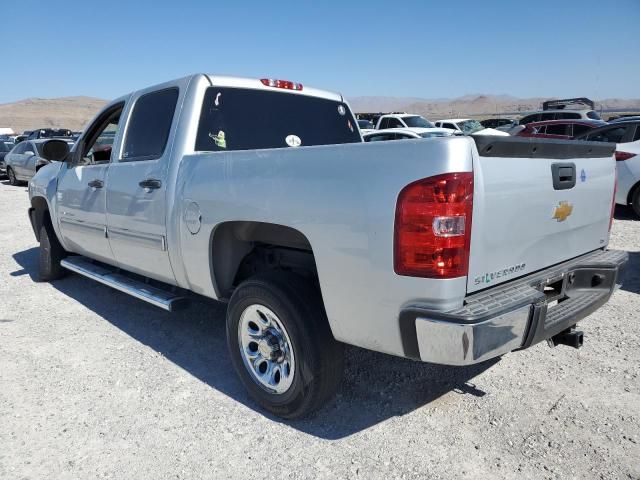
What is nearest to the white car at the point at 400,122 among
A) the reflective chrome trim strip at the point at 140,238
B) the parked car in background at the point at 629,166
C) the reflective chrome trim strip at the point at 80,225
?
the parked car in background at the point at 629,166

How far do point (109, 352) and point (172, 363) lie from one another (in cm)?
59

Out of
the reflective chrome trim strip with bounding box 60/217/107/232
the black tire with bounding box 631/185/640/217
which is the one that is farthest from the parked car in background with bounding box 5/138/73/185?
the black tire with bounding box 631/185/640/217

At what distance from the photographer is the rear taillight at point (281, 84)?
397 cm

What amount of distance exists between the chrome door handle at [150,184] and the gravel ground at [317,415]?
131cm

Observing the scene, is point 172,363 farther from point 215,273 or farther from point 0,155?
point 0,155

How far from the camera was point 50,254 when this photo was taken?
5.64 m

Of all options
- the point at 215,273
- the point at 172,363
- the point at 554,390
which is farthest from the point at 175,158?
the point at 554,390

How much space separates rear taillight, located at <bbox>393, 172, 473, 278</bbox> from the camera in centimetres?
208

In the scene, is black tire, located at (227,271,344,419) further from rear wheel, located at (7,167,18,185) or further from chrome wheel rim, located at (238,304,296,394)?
rear wheel, located at (7,167,18,185)

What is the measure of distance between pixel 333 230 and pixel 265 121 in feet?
5.93

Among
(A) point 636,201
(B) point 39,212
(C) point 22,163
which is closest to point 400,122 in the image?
(A) point 636,201

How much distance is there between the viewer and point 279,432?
2832 mm

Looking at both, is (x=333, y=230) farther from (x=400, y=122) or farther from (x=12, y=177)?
(x=400, y=122)

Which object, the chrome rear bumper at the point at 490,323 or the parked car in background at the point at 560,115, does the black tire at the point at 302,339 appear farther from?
the parked car in background at the point at 560,115
